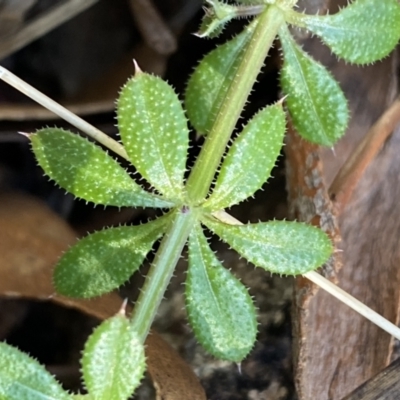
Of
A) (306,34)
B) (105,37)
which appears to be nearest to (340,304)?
(306,34)

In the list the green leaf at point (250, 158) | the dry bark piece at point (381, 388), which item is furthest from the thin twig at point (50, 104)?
the dry bark piece at point (381, 388)

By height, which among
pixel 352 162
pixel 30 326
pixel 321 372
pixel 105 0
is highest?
pixel 105 0

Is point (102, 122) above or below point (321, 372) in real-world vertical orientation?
above

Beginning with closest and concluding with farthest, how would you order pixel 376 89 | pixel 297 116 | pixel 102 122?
pixel 297 116 → pixel 376 89 → pixel 102 122

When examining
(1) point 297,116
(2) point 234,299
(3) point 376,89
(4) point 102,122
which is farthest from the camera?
(4) point 102,122

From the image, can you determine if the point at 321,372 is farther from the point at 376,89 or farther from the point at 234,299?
the point at 376,89

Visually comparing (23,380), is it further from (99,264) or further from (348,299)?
(348,299)

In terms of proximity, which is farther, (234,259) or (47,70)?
(47,70)

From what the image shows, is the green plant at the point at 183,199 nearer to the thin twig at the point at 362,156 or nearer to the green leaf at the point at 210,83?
the green leaf at the point at 210,83
